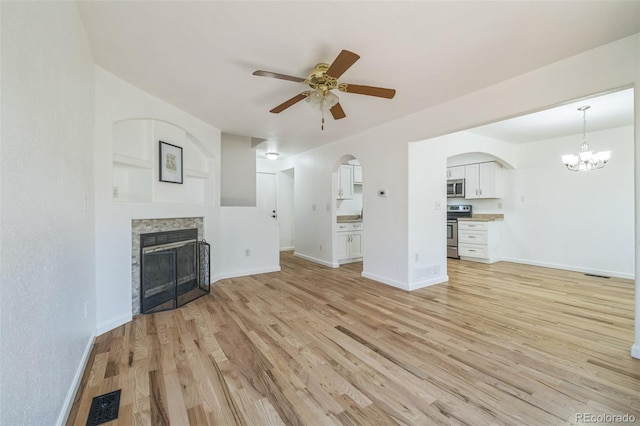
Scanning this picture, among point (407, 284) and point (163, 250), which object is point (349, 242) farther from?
point (163, 250)

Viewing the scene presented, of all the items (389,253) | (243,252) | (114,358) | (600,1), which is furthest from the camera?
(243,252)

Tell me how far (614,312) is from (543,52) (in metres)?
2.91

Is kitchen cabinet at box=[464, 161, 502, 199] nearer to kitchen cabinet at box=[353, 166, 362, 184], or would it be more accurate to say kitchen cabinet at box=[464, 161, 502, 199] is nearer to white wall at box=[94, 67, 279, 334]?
kitchen cabinet at box=[353, 166, 362, 184]

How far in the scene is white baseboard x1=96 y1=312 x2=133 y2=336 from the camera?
236 centimetres

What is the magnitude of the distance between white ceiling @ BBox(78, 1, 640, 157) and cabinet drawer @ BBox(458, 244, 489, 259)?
384cm

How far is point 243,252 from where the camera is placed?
4508 mm

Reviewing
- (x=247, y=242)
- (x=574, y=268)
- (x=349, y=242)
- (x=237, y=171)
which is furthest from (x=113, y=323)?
(x=574, y=268)

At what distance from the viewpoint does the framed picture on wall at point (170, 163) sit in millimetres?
3143

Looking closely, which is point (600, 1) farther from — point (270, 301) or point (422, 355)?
point (270, 301)

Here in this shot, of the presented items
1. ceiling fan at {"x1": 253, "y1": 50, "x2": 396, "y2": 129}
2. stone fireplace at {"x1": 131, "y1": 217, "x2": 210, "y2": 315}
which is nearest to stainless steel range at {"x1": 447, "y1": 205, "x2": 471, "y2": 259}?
ceiling fan at {"x1": 253, "y1": 50, "x2": 396, "y2": 129}

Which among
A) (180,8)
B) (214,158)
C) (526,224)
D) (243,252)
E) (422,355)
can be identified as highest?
(180,8)

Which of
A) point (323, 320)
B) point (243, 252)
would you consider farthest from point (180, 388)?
point (243, 252)

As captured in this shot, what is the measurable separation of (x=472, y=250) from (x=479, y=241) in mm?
256

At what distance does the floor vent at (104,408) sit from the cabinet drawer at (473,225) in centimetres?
611
